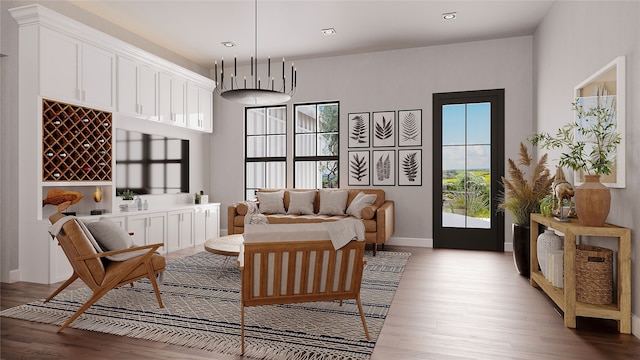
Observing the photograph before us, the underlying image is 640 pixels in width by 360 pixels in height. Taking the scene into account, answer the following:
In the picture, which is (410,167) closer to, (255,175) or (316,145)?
(316,145)

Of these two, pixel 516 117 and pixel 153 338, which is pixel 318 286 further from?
pixel 516 117

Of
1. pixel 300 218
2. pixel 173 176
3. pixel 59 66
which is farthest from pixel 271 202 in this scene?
pixel 59 66

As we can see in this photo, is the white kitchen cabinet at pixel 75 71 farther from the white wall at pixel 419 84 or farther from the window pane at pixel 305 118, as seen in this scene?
the window pane at pixel 305 118

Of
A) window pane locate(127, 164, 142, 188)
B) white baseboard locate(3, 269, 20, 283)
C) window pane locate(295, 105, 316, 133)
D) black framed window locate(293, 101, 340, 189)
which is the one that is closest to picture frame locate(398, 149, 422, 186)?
black framed window locate(293, 101, 340, 189)

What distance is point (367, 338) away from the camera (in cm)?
255

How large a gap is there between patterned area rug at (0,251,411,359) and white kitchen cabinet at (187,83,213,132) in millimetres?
3235

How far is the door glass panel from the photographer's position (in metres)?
5.84

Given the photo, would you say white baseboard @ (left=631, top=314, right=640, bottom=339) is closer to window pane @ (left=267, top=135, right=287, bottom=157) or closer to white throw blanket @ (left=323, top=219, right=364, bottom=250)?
white throw blanket @ (left=323, top=219, right=364, bottom=250)

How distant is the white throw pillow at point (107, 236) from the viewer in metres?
3.20

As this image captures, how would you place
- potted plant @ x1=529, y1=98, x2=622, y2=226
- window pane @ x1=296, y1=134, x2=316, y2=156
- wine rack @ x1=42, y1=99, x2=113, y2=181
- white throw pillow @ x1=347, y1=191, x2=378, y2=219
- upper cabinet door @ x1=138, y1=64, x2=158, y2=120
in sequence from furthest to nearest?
window pane @ x1=296, y1=134, x2=316, y2=156
white throw pillow @ x1=347, y1=191, x2=378, y2=219
upper cabinet door @ x1=138, y1=64, x2=158, y2=120
wine rack @ x1=42, y1=99, x2=113, y2=181
potted plant @ x1=529, y1=98, x2=622, y2=226

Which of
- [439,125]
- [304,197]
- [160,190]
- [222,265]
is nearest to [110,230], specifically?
[222,265]

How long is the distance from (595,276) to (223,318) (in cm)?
278

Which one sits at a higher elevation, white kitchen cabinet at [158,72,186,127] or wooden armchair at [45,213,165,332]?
white kitchen cabinet at [158,72,186,127]

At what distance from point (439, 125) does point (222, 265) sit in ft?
12.6
